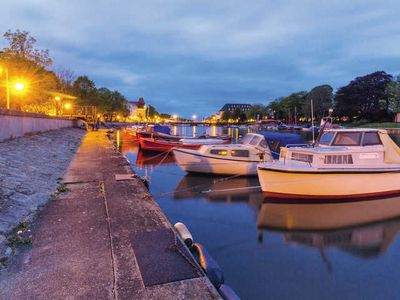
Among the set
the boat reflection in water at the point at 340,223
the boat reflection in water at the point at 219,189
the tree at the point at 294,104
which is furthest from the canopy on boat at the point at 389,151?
the tree at the point at 294,104

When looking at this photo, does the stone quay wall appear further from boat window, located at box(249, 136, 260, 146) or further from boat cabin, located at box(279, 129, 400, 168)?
boat cabin, located at box(279, 129, 400, 168)

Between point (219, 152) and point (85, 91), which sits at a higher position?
point (85, 91)

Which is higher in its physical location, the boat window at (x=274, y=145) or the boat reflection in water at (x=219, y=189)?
the boat window at (x=274, y=145)

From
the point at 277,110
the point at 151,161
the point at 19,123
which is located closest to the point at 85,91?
the point at 151,161

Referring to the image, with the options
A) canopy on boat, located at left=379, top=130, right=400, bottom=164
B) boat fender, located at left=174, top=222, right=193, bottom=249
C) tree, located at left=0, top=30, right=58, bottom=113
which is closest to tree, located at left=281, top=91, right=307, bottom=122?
tree, located at left=0, top=30, right=58, bottom=113

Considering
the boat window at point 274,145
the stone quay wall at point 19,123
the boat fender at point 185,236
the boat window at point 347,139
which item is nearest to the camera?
the boat fender at point 185,236

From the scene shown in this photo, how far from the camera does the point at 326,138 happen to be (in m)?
15.4

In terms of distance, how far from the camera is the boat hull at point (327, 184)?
508 inches

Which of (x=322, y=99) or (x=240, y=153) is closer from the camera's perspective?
(x=240, y=153)

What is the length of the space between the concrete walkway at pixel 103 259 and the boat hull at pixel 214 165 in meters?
10.6

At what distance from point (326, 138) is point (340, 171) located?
3.06m

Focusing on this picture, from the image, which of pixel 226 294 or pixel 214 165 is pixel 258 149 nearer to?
pixel 214 165

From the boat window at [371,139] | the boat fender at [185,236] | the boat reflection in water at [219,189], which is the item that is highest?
the boat window at [371,139]

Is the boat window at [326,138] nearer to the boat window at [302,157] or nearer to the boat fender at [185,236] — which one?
the boat window at [302,157]
